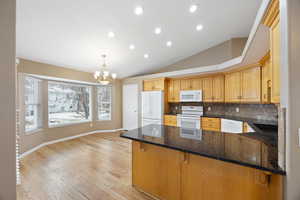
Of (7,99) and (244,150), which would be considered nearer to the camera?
(7,99)

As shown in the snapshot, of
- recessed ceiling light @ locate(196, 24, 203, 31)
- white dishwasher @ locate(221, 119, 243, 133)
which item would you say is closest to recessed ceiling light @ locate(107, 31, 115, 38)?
recessed ceiling light @ locate(196, 24, 203, 31)

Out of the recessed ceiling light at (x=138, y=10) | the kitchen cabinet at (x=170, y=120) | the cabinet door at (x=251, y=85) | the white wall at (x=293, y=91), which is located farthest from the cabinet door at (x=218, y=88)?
the white wall at (x=293, y=91)

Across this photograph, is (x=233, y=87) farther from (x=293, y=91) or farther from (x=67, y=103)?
(x=67, y=103)

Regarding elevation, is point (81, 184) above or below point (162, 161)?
below

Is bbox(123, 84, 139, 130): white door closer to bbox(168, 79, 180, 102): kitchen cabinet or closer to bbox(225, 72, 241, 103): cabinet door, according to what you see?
bbox(168, 79, 180, 102): kitchen cabinet

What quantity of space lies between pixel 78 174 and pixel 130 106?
370 centimetres

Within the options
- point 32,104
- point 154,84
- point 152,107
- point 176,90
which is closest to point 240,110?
point 176,90

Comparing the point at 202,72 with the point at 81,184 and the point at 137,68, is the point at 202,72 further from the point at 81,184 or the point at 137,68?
the point at 81,184

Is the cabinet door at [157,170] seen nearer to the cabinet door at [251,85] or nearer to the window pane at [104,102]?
the cabinet door at [251,85]

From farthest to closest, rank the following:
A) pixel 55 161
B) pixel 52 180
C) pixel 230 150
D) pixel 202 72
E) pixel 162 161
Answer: pixel 202 72 → pixel 55 161 → pixel 52 180 → pixel 162 161 → pixel 230 150

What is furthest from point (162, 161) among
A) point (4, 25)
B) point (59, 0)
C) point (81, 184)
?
point (59, 0)

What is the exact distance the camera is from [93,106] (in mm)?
5848

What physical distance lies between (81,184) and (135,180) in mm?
911

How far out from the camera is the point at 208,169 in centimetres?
147
